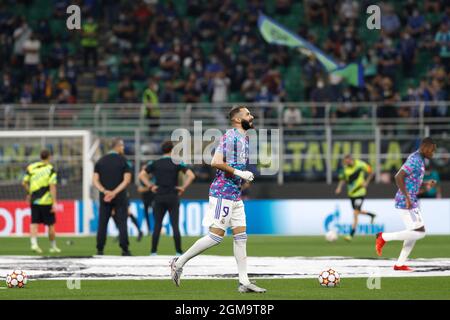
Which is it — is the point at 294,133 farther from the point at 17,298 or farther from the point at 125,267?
the point at 17,298

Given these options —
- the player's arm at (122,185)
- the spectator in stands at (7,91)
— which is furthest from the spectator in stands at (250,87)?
the player's arm at (122,185)

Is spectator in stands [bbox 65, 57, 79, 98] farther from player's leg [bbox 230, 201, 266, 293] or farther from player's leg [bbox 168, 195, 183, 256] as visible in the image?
player's leg [bbox 230, 201, 266, 293]

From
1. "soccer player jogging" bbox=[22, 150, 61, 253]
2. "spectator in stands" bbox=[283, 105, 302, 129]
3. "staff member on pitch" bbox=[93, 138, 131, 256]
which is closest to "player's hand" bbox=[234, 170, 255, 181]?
"staff member on pitch" bbox=[93, 138, 131, 256]

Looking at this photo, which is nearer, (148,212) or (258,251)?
(258,251)

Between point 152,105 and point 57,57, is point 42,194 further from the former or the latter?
point 57,57

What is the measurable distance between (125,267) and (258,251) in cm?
584

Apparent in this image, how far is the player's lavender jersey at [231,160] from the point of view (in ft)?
47.2

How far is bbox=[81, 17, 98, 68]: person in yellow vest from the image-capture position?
3909 cm

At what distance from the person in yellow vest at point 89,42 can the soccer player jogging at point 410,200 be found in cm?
2323

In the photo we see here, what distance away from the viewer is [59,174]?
1326 inches

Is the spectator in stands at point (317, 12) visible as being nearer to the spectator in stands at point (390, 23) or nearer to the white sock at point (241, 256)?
the spectator in stands at point (390, 23)

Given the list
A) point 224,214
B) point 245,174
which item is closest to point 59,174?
point 224,214

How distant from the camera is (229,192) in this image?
14.5 metres
